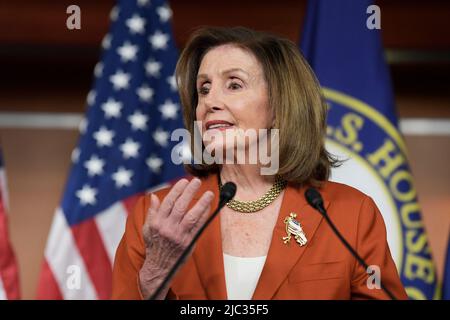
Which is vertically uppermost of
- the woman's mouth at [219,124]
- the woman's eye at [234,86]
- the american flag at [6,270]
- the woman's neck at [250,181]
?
the woman's eye at [234,86]

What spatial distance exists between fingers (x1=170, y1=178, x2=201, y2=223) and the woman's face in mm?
368

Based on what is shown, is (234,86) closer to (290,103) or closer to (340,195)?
(290,103)

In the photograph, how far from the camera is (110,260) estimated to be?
2.91m

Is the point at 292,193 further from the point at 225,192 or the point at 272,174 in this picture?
the point at 225,192

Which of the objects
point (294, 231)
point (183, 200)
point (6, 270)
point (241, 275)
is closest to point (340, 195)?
point (294, 231)

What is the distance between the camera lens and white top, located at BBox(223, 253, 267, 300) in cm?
177

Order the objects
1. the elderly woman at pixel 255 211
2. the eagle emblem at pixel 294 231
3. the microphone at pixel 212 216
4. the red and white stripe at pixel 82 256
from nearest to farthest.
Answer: the microphone at pixel 212 216, the elderly woman at pixel 255 211, the eagle emblem at pixel 294 231, the red and white stripe at pixel 82 256

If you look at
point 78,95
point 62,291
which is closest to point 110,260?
point 62,291

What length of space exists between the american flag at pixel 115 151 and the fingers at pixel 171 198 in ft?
4.54

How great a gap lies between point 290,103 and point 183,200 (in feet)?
1.83

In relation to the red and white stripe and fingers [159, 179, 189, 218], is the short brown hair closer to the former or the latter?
fingers [159, 179, 189, 218]

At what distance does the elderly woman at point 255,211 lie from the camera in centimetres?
172

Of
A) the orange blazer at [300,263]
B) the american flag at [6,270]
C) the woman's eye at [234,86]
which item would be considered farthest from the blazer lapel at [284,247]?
the american flag at [6,270]

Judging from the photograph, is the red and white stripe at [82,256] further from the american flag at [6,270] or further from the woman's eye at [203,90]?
the woman's eye at [203,90]
